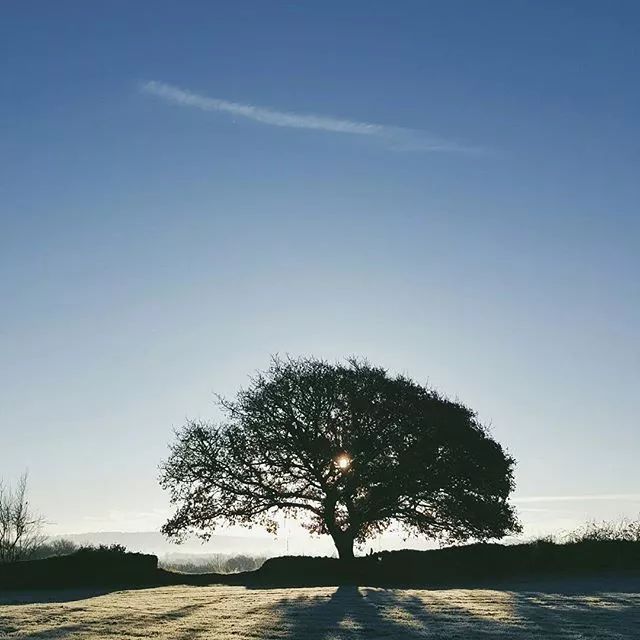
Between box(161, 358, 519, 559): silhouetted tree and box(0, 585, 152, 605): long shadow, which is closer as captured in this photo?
box(0, 585, 152, 605): long shadow

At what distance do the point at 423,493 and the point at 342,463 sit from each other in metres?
5.64

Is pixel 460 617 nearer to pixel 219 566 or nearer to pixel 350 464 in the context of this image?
pixel 350 464

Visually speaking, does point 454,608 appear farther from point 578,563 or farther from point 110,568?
point 110,568

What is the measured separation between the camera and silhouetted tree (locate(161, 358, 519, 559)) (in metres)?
45.4

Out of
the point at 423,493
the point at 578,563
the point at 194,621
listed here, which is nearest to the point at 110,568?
the point at 423,493

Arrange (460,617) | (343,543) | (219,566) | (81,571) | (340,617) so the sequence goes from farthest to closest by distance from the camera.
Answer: (219,566) < (343,543) < (81,571) < (340,617) < (460,617)

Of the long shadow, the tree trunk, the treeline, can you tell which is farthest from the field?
the treeline

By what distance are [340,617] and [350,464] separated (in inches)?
1044

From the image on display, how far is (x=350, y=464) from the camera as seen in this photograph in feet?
148

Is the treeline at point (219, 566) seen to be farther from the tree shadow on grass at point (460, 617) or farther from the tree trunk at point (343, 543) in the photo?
the tree shadow on grass at point (460, 617)

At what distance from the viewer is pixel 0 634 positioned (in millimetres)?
16500

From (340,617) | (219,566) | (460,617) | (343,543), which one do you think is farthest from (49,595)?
(219,566)

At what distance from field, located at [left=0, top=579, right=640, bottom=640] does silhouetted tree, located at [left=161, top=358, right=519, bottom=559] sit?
61.3 ft

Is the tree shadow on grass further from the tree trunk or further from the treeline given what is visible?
the treeline
